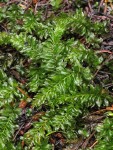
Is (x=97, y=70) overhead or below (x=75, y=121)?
overhead

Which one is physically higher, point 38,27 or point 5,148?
point 38,27

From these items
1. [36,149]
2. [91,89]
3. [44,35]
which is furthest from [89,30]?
[36,149]

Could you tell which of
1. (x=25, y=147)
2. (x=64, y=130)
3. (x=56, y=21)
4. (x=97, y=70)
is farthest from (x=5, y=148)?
(x=56, y=21)

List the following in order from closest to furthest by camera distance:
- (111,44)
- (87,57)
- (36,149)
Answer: (36,149) → (87,57) → (111,44)

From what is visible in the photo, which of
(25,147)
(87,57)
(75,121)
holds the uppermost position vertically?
(87,57)

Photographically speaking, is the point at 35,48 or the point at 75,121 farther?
the point at 35,48

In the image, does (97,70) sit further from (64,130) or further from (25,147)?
(25,147)

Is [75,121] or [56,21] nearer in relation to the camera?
[75,121]

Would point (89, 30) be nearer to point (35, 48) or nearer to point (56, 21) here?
point (56, 21)

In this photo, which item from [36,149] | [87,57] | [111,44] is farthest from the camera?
[111,44]
